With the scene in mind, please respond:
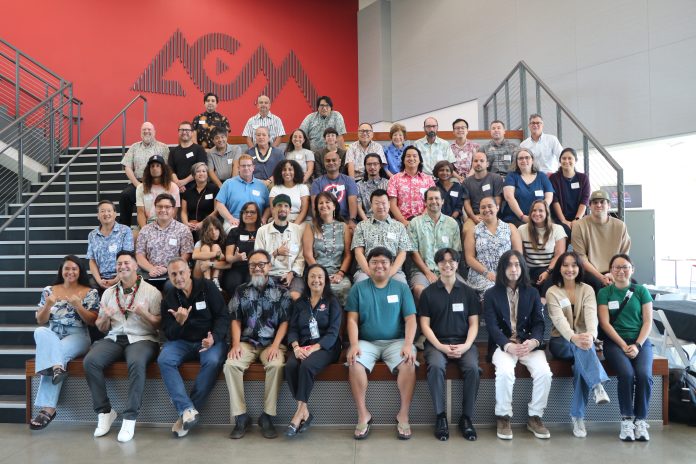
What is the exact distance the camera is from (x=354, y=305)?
12.9 ft

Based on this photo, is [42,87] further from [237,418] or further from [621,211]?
[621,211]

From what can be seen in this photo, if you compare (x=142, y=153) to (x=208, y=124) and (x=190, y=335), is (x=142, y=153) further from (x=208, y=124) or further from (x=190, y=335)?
(x=190, y=335)

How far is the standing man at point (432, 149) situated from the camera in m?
6.17

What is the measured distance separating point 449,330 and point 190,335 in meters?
1.89

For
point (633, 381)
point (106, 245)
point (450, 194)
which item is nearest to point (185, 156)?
point (106, 245)

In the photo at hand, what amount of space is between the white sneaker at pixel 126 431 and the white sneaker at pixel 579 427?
2.98 meters

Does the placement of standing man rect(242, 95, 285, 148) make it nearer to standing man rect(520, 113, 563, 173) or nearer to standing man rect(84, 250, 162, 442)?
standing man rect(520, 113, 563, 173)

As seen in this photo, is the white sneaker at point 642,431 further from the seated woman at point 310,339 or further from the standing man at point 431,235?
the seated woman at point 310,339

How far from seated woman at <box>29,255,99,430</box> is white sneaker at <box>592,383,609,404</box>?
11.9ft

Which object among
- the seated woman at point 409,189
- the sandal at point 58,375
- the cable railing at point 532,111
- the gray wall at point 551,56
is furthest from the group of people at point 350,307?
the gray wall at point 551,56

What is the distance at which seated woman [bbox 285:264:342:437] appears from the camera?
3.60m

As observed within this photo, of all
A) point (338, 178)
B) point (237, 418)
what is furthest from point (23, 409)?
point (338, 178)

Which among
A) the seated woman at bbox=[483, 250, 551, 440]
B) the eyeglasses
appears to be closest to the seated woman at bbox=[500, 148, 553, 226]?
the seated woman at bbox=[483, 250, 551, 440]

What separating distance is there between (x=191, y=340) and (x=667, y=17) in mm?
7481
